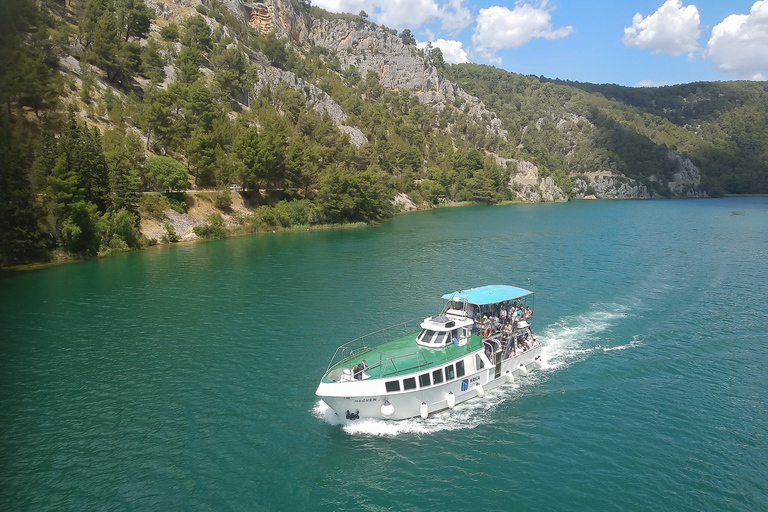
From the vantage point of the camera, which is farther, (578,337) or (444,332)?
(578,337)

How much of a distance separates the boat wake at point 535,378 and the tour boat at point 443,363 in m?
0.45

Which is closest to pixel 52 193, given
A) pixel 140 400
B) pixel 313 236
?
pixel 313 236

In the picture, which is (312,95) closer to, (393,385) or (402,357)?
(402,357)

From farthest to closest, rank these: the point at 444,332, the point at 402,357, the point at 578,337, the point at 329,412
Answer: the point at 578,337 < the point at 444,332 < the point at 402,357 < the point at 329,412

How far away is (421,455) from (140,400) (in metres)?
16.7

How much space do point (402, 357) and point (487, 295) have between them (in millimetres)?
8633

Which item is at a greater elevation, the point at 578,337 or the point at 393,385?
the point at 393,385

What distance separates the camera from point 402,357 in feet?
88.2

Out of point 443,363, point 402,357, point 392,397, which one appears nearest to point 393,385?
point 392,397

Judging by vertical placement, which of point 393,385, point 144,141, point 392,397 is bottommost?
point 392,397

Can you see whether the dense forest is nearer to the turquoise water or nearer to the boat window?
the turquoise water

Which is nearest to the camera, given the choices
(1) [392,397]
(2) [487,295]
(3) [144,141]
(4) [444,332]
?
(1) [392,397]

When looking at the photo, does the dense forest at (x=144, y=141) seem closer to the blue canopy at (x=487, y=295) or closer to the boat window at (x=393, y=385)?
the blue canopy at (x=487, y=295)

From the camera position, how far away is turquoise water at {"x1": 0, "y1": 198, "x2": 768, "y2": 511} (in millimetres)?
20234
